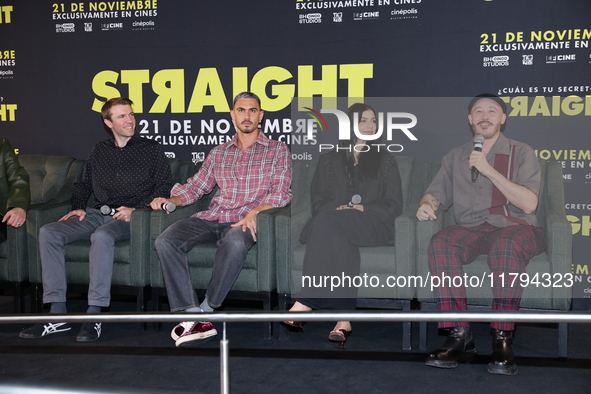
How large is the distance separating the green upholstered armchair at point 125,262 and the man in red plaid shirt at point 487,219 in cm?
159

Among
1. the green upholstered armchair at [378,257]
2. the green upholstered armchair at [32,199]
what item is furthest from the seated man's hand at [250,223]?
the green upholstered armchair at [32,199]

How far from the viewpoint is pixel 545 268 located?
3.02m

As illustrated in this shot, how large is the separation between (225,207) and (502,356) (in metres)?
1.77

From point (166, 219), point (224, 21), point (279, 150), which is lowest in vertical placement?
point (166, 219)

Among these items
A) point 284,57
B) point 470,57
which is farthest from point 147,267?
point 470,57

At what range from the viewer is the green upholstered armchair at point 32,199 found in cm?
379

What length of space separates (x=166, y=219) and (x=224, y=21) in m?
1.72

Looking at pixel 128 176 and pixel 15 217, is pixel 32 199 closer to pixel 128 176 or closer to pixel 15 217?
pixel 15 217

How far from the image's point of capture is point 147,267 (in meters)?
3.62

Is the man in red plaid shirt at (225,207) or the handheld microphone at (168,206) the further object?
the handheld microphone at (168,206)

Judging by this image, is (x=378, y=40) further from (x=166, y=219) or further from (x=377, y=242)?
(x=166, y=219)

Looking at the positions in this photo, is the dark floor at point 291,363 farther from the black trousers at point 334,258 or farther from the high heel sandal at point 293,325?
the black trousers at point 334,258

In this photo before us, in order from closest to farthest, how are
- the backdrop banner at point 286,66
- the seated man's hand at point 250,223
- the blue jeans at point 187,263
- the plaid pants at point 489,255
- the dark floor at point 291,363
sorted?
1. the dark floor at point 291,363
2. the plaid pants at point 489,255
3. the blue jeans at point 187,263
4. the seated man's hand at point 250,223
5. the backdrop banner at point 286,66

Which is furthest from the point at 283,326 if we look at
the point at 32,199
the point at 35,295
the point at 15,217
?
the point at 32,199
